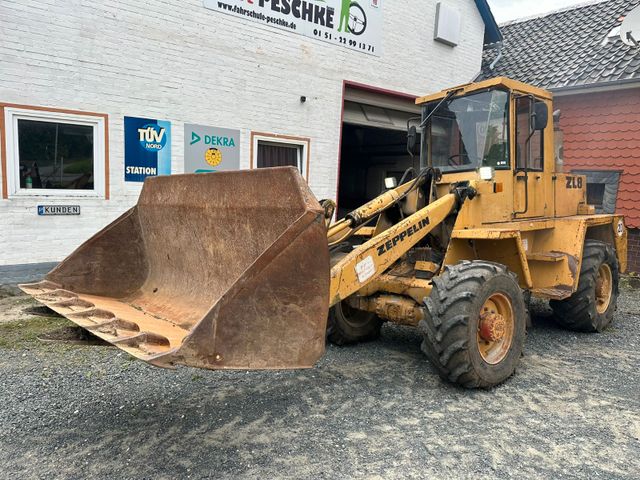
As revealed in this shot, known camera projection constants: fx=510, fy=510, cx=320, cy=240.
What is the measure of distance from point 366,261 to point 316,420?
127 cm

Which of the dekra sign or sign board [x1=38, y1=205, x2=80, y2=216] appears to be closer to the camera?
sign board [x1=38, y1=205, x2=80, y2=216]

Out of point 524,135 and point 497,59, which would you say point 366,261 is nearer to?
point 524,135

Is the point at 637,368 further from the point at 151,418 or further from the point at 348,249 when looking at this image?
the point at 151,418

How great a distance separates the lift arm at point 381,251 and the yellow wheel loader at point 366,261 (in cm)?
2

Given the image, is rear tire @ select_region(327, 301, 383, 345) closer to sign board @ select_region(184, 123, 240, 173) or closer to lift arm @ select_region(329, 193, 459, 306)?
lift arm @ select_region(329, 193, 459, 306)

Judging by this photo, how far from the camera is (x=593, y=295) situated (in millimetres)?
6074

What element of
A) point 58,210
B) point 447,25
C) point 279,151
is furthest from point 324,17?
point 58,210

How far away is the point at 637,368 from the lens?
16.6 feet

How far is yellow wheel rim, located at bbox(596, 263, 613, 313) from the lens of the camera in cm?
644

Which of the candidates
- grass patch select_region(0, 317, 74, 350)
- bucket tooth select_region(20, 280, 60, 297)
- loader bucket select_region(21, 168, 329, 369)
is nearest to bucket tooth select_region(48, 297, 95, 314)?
loader bucket select_region(21, 168, 329, 369)

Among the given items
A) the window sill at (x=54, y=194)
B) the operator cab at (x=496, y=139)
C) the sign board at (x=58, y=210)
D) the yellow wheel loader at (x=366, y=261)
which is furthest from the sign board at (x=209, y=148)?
the operator cab at (x=496, y=139)

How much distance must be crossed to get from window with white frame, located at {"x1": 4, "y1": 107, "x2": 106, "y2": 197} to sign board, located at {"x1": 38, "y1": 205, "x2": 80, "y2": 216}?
178 millimetres

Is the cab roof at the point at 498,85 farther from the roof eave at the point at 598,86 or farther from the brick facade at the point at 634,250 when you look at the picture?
the brick facade at the point at 634,250

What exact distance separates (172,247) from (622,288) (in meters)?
8.42
